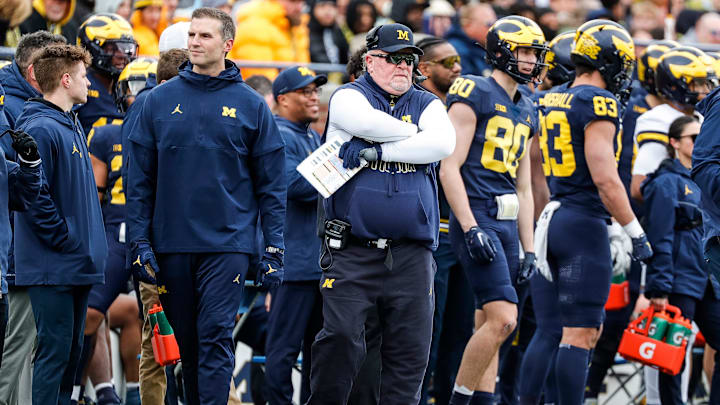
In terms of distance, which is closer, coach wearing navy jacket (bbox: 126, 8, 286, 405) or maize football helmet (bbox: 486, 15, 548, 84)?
coach wearing navy jacket (bbox: 126, 8, 286, 405)

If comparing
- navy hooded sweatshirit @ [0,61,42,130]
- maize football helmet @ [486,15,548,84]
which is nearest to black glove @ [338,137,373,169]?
maize football helmet @ [486,15,548,84]

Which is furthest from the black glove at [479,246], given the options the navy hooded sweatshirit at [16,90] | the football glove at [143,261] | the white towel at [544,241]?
the navy hooded sweatshirit at [16,90]

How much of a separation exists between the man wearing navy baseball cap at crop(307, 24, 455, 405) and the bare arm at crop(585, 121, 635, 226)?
68.3 inches

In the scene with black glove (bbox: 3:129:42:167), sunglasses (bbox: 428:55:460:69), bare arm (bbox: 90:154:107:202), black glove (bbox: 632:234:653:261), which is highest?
sunglasses (bbox: 428:55:460:69)

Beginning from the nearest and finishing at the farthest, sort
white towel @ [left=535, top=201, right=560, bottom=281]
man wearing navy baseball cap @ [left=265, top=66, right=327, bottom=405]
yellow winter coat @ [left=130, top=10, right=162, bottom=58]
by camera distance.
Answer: man wearing navy baseball cap @ [left=265, top=66, right=327, bottom=405]
white towel @ [left=535, top=201, right=560, bottom=281]
yellow winter coat @ [left=130, top=10, right=162, bottom=58]

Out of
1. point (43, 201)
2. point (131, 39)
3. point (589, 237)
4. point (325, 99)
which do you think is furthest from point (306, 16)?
point (43, 201)

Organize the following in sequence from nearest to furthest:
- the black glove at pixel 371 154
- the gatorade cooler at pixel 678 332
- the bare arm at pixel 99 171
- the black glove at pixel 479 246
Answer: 1. the black glove at pixel 371 154
2. the black glove at pixel 479 246
3. the bare arm at pixel 99 171
4. the gatorade cooler at pixel 678 332

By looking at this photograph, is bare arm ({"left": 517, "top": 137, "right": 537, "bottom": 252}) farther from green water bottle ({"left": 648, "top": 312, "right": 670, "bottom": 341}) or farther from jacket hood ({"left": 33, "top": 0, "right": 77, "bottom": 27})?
jacket hood ({"left": 33, "top": 0, "right": 77, "bottom": 27})

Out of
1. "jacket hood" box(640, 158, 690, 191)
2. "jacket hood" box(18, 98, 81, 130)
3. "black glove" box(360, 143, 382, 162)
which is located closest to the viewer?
"black glove" box(360, 143, 382, 162)

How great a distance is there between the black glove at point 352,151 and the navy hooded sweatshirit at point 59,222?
1.56m

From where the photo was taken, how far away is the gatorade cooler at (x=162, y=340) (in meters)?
7.13

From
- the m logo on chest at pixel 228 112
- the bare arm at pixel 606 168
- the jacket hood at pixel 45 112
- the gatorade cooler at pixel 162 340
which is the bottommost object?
the gatorade cooler at pixel 162 340

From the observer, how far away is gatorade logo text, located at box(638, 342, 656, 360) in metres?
8.80

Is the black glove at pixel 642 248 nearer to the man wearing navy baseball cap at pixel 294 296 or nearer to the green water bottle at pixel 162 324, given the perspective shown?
the man wearing navy baseball cap at pixel 294 296
